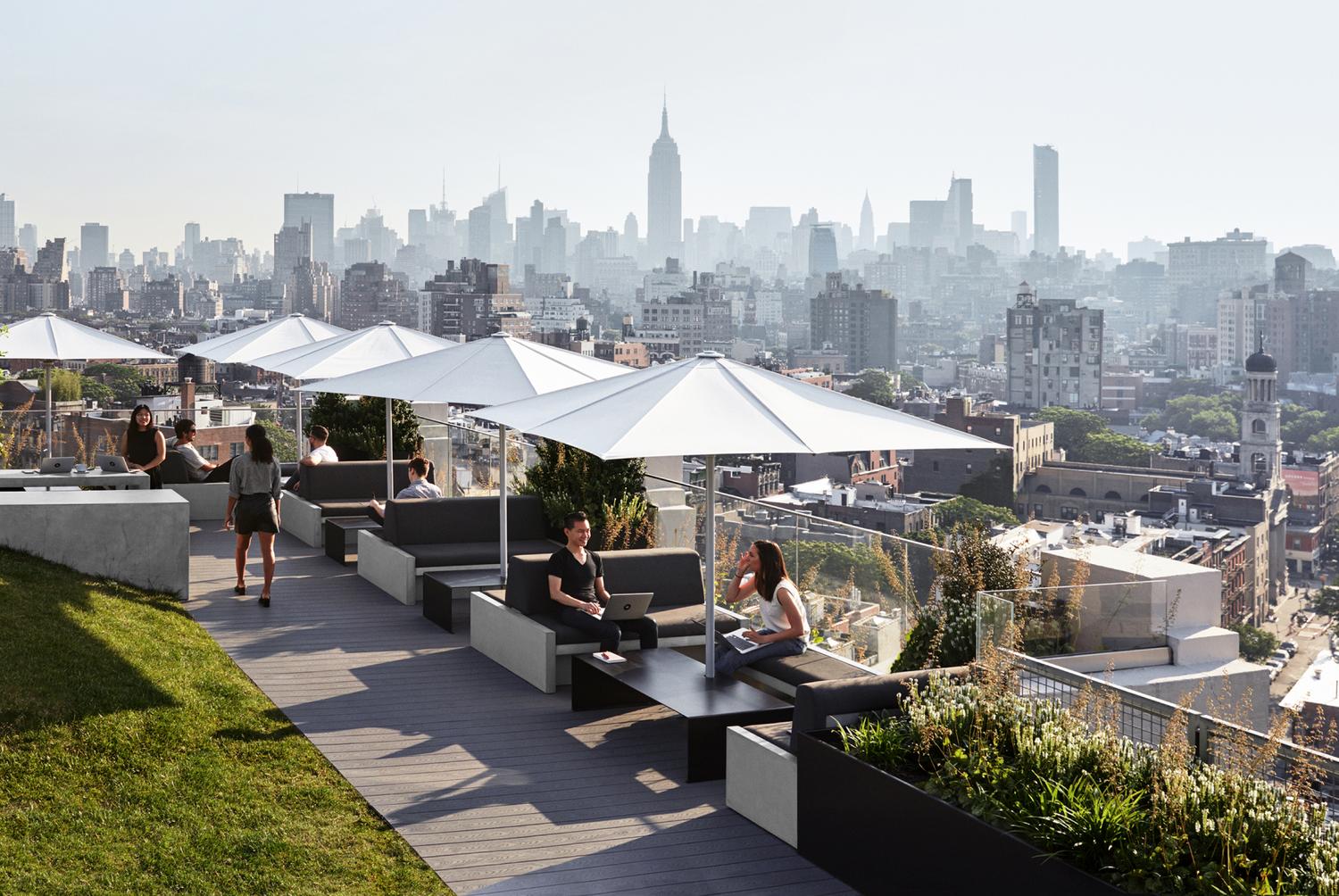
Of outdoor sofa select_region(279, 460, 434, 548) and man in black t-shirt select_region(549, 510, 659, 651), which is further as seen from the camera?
outdoor sofa select_region(279, 460, 434, 548)

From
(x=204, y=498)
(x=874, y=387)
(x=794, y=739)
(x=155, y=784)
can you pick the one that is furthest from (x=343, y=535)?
(x=874, y=387)

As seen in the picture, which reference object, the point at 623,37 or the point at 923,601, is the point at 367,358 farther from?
the point at 623,37

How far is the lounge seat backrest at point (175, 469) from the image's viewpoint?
48.0ft

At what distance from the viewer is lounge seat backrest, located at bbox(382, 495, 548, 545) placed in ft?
35.7

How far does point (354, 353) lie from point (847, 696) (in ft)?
27.5

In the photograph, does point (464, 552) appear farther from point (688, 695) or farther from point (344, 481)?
point (688, 695)

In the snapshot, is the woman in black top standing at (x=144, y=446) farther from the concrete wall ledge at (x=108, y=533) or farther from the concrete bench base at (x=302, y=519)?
the concrete wall ledge at (x=108, y=533)

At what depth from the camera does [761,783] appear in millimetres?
5672

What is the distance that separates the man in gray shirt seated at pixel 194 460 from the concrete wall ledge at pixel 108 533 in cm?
455

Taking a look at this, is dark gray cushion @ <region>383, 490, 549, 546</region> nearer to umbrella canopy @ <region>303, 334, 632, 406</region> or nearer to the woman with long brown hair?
umbrella canopy @ <region>303, 334, 632, 406</region>

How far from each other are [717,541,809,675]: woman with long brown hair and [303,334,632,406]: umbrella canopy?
2.80 m

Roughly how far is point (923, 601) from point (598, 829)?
2495 millimetres

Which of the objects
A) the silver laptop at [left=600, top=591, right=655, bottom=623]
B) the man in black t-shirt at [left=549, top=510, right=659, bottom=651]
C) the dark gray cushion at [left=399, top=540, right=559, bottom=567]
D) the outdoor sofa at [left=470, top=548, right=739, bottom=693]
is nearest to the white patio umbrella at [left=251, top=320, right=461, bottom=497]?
the dark gray cushion at [left=399, top=540, right=559, bottom=567]

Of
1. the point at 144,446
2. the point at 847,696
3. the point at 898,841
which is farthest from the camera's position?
the point at 144,446
